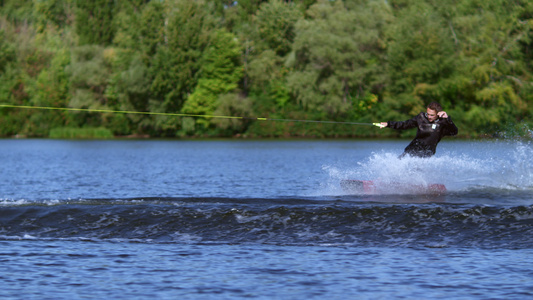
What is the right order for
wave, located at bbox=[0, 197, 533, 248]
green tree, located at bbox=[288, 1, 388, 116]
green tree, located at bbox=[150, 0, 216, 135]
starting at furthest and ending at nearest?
green tree, located at bbox=[150, 0, 216, 135], green tree, located at bbox=[288, 1, 388, 116], wave, located at bbox=[0, 197, 533, 248]

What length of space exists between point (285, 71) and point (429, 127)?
7058 centimetres

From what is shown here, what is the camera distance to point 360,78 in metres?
80.2

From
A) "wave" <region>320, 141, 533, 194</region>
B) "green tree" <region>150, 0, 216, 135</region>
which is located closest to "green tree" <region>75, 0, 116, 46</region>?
"green tree" <region>150, 0, 216, 135</region>

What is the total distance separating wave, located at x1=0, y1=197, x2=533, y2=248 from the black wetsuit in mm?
2817

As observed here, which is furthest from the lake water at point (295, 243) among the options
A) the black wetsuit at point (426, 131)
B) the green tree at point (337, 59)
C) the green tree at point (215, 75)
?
Result: the green tree at point (215, 75)

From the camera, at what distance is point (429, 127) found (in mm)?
17875

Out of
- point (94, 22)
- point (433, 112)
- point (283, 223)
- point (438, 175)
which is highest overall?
point (94, 22)

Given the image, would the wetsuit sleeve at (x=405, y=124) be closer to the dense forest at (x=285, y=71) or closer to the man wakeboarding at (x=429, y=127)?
the man wakeboarding at (x=429, y=127)

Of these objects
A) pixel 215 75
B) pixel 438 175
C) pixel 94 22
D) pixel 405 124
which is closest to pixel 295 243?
pixel 405 124

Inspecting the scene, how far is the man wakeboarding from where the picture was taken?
58.1 ft

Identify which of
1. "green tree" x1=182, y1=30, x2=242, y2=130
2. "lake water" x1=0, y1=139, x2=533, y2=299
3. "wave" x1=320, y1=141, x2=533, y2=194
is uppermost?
"green tree" x1=182, y1=30, x2=242, y2=130

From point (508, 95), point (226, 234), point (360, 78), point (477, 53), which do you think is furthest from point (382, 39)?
point (226, 234)

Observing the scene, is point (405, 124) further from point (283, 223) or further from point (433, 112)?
point (283, 223)

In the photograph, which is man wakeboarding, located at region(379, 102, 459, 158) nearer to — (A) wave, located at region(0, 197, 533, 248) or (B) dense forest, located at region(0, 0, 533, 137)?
(A) wave, located at region(0, 197, 533, 248)
